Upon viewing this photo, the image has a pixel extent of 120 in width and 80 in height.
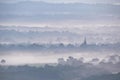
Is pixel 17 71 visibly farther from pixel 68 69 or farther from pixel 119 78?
pixel 119 78

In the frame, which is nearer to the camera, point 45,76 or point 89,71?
point 89,71

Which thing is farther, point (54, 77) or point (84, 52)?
point (54, 77)

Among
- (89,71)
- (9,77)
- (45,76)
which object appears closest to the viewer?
(9,77)

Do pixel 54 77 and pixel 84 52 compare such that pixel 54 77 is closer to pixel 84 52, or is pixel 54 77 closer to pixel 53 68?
pixel 53 68

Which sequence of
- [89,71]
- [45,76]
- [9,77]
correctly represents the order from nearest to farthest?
[9,77] → [89,71] → [45,76]

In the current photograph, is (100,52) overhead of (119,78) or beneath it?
overhead

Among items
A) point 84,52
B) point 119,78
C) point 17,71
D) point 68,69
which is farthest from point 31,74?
point 119,78

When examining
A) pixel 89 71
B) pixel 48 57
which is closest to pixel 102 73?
pixel 89 71

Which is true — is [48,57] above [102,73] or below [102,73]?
above
